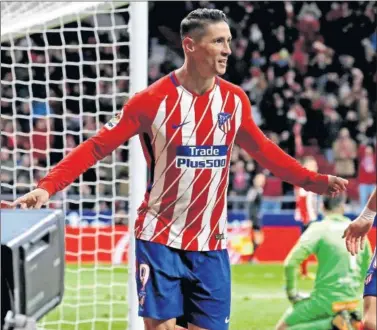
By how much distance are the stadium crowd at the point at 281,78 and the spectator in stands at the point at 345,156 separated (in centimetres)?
1

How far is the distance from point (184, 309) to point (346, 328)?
1944mm

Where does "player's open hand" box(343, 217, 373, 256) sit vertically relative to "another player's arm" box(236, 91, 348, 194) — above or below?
below

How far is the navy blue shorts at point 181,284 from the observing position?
414cm

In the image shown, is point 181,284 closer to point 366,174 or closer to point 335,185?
point 335,185

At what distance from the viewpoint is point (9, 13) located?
649 centimetres

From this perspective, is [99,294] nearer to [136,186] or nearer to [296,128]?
[136,186]

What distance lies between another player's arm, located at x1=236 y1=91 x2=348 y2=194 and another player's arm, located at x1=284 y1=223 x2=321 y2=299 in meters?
1.37

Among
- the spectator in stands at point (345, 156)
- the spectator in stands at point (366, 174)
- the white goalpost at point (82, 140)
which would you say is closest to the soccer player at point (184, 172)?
the white goalpost at point (82, 140)

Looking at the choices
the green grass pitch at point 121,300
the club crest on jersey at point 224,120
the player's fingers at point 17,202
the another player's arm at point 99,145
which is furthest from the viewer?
the green grass pitch at point 121,300

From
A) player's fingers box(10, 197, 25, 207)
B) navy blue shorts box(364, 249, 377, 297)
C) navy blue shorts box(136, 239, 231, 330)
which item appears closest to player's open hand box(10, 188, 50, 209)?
player's fingers box(10, 197, 25, 207)

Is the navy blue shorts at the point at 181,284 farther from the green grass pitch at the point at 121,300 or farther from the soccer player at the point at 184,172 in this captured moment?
the green grass pitch at the point at 121,300

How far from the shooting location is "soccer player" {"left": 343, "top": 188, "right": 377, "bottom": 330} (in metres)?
4.14

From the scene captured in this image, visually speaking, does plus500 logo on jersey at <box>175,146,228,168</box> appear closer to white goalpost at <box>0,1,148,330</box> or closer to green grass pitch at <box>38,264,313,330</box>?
white goalpost at <box>0,1,148,330</box>

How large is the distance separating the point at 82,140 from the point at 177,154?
5276 millimetres
